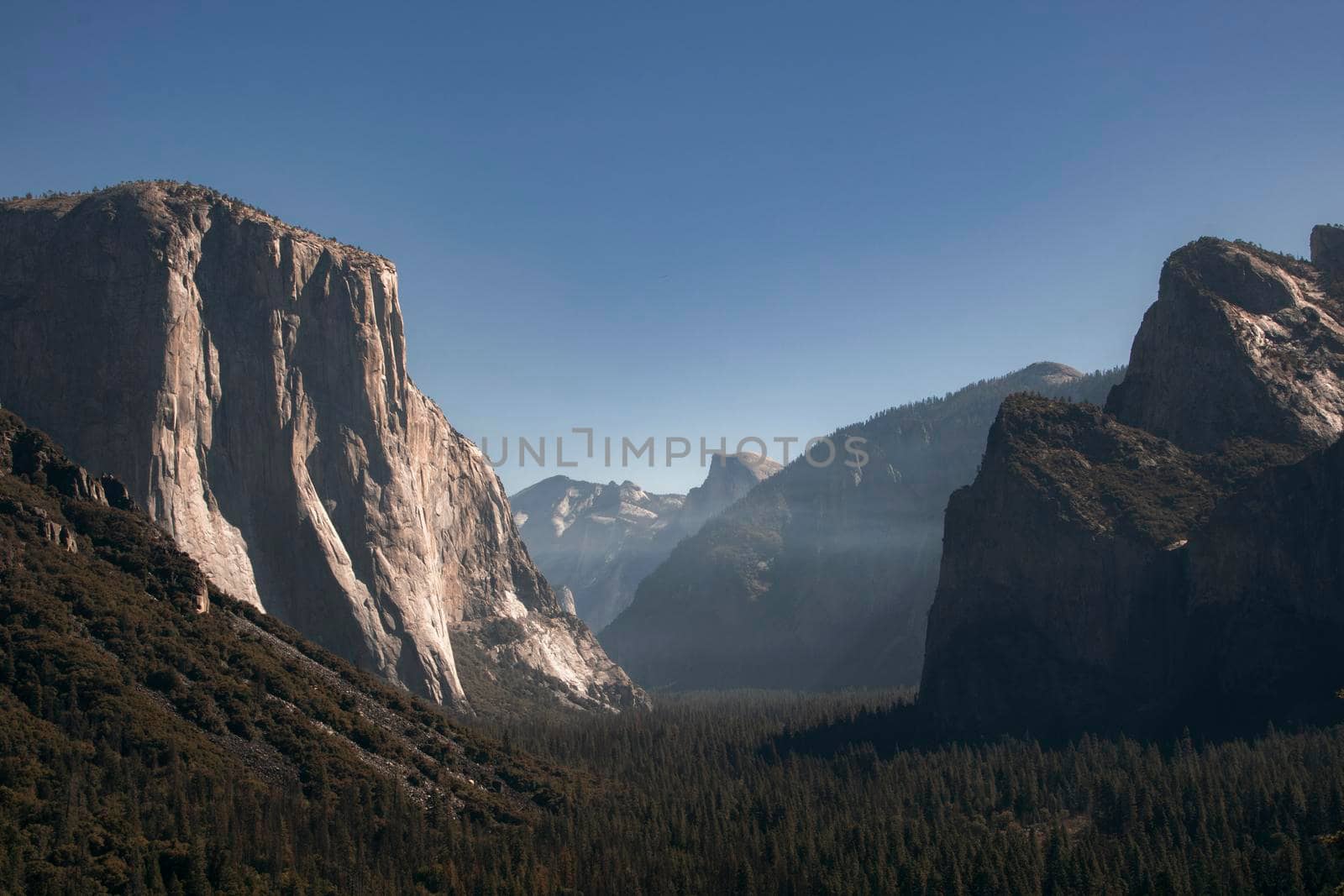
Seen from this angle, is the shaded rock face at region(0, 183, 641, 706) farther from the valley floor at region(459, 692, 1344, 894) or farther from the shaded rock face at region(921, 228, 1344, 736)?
the shaded rock face at region(921, 228, 1344, 736)

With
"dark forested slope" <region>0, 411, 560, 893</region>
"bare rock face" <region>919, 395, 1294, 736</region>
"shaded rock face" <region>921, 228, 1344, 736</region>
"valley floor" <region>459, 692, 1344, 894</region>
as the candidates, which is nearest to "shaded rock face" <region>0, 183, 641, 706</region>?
"dark forested slope" <region>0, 411, 560, 893</region>

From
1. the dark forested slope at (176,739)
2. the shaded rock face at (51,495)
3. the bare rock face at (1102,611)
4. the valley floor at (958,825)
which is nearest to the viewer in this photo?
the dark forested slope at (176,739)

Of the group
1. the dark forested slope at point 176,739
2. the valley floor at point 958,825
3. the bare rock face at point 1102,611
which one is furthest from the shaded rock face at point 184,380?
the bare rock face at point 1102,611

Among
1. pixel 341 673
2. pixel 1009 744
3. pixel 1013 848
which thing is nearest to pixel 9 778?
pixel 341 673

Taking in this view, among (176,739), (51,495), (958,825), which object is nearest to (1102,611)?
(958,825)

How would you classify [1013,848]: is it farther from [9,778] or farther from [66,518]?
[66,518]

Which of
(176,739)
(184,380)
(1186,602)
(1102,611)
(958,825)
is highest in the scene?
(184,380)

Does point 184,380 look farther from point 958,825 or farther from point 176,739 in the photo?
point 958,825

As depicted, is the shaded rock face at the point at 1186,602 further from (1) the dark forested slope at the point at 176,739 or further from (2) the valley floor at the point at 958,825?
(1) the dark forested slope at the point at 176,739

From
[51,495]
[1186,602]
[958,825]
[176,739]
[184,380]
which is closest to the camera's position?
[176,739]

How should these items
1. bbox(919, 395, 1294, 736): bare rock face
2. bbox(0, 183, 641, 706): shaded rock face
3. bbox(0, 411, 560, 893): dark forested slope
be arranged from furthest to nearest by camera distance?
bbox(919, 395, 1294, 736): bare rock face
bbox(0, 183, 641, 706): shaded rock face
bbox(0, 411, 560, 893): dark forested slope

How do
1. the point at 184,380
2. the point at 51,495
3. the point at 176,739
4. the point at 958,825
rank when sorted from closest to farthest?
the point at 176,739, the point at 51,495, the point at 958,825, the point at 184,380
